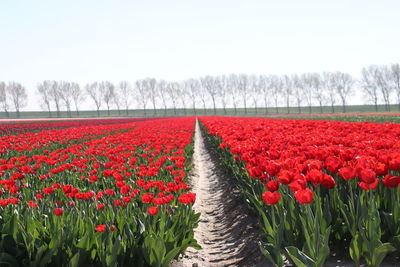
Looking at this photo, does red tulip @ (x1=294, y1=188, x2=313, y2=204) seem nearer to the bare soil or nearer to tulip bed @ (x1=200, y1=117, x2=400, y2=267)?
tulip bed @ (x1=200, y1=117, x2=400, y2=267)

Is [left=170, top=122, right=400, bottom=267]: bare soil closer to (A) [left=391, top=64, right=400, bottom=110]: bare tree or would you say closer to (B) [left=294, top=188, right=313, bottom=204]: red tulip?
(B) [left=294, top=188, right=313, bottom=204]: red tulip

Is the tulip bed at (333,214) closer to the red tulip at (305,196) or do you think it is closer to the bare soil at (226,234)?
the red tulip at (305,196)

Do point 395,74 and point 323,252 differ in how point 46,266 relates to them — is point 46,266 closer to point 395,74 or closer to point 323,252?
point 323,252

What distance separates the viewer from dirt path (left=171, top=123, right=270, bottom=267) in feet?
13.6

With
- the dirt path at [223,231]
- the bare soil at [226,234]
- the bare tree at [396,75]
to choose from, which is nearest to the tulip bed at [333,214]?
the bare soil at [226,234]

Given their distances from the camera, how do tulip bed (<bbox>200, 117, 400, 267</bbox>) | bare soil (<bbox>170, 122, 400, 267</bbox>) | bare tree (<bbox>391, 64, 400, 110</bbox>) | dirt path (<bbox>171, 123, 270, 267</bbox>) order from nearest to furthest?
tulip bed (<bbox>200, 117, 400, 267</bbox>) < bare soil (<bbox>170, 122, 400, 267</bbox>) < dirt path (<bbox>171, 123, 270, 267</bbox>) < bare tree (<bbox>391, 64, 400, 110</bbox>)

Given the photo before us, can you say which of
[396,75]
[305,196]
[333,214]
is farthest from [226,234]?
[396,75]

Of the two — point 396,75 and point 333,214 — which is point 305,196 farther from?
point 396,75

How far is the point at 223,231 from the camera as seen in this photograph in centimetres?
545

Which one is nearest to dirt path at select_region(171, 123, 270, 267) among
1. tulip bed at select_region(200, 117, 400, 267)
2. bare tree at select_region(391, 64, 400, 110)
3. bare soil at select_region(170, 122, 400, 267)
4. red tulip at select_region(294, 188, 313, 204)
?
bare soil at select_region(170, 122, 400, 267)

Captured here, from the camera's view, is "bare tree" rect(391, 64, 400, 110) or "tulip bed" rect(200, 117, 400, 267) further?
"bare tree" rect(391, 64, 400, 110)

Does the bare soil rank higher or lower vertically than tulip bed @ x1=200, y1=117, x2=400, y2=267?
lower

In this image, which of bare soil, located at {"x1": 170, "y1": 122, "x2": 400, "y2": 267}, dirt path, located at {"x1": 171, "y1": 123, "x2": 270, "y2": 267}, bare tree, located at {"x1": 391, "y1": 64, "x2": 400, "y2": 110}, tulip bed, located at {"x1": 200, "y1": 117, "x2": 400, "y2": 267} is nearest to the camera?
tulip bed, located at {"x1": 200, "y1": 117, "x2": 400, "y2": 267}

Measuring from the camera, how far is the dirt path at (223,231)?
13.6 ft
